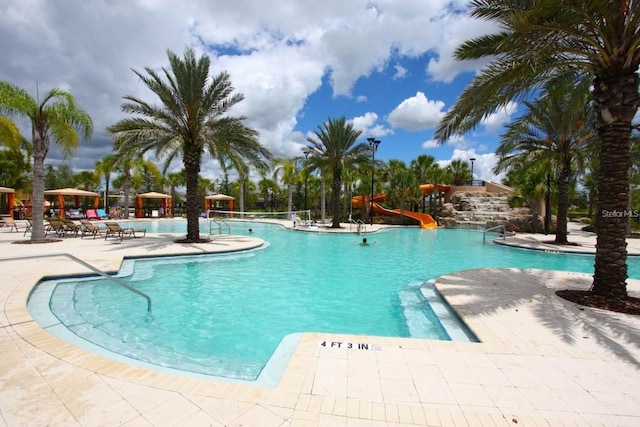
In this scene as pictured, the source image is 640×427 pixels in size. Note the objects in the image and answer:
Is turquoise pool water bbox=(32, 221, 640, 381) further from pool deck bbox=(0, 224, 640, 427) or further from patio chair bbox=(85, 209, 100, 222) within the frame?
patio chair bbox=(85, 209, 100, 222)

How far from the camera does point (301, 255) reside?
1373 cm

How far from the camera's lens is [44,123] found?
12.9 meters

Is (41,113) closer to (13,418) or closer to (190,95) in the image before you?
(190,95)

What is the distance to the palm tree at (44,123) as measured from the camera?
1212 centimetres

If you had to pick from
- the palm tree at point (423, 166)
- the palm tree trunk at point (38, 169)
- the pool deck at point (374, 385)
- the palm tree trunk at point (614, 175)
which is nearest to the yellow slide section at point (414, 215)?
the palm tree at point (423, 166)

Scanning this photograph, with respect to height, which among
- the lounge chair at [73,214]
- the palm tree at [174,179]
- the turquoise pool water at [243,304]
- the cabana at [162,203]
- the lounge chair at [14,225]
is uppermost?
the palm tree at [174,179]

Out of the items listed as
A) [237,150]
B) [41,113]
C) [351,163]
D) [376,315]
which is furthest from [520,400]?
[351,163]

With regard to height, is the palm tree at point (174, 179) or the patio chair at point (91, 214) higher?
the palm tree at point (174, 179)

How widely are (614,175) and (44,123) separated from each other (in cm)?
1790

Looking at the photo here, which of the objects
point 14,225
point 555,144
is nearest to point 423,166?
point 555,144

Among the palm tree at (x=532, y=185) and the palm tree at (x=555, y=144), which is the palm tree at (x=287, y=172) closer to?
the palm tree at (x=532, y=185)

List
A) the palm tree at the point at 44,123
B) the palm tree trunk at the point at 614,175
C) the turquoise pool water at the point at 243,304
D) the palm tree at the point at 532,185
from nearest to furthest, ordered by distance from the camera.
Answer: the turquoise pool water at the point at 243,304 → the palm tree trunk at the point at 614,175 → the palm tree at the point at 44,123 → the palm tree at the point at 532,185

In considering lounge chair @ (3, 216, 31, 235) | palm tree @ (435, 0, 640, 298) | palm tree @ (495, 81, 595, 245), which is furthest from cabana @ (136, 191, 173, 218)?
palm tree @ (435, 0, 640, 298)

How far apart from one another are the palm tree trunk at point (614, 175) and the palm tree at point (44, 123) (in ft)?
55.0
